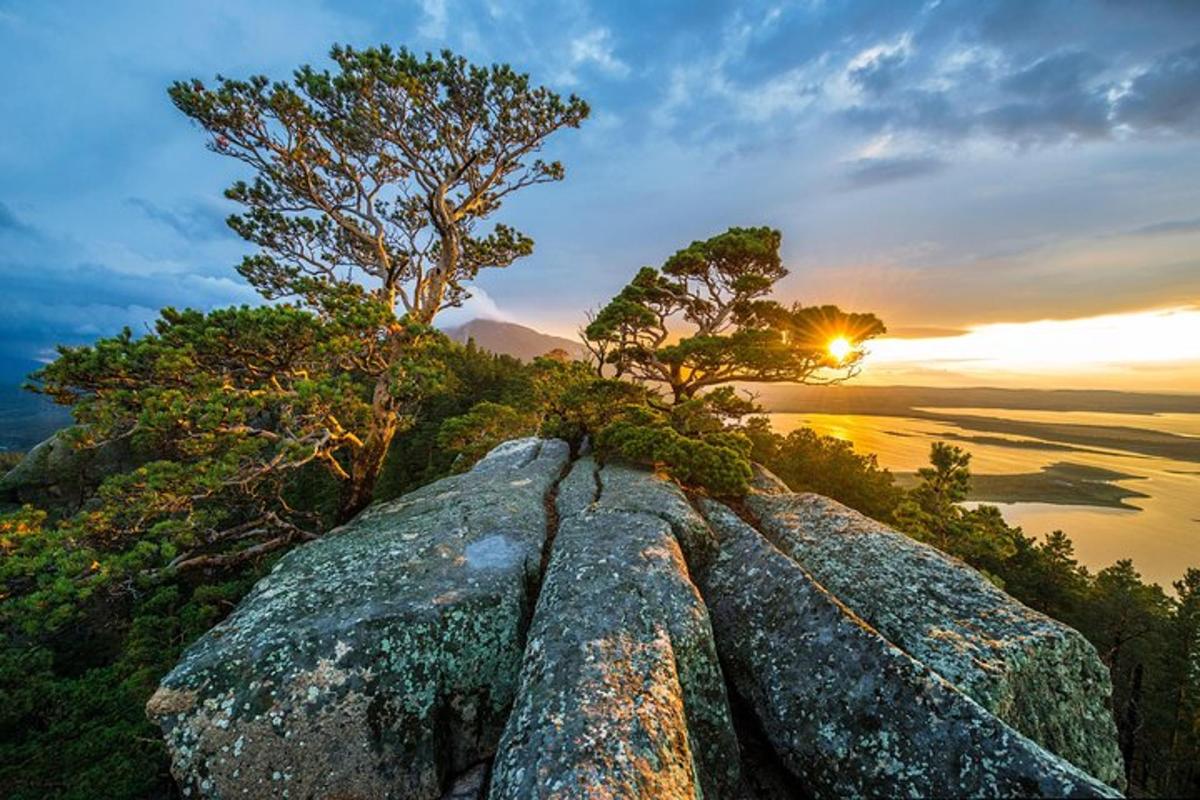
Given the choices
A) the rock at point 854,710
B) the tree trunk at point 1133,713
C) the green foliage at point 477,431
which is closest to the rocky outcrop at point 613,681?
the rock at point 854,710

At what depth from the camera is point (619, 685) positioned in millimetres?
5434

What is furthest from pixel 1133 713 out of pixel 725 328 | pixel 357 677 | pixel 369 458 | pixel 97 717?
pixel 97 717

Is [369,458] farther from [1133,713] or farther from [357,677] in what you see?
[1133,713]

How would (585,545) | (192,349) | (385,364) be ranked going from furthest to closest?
(385,364) < (192,349) < (585,545)

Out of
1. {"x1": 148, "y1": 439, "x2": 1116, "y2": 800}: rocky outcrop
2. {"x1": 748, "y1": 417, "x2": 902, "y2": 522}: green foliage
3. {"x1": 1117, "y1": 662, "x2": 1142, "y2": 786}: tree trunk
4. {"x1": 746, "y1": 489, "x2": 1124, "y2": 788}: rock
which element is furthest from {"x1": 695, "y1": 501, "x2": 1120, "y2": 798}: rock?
{"x1": 1117, "y1": 662, "x2": 1142, "y2": 786}: tree trunk

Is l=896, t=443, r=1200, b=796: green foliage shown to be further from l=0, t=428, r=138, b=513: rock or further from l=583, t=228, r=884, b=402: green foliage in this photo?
l=0, t=428, r=138, b=513: rock

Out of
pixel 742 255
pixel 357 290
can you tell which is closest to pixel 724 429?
pixel 742 255

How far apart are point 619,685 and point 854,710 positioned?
309cm

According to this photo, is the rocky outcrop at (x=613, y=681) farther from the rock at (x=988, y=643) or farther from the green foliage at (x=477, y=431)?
the green foliage at (x=477, y=431)

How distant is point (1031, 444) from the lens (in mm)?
156750

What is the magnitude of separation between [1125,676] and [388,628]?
47.7 m

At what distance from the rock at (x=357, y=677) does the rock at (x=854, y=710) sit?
4.04 meters

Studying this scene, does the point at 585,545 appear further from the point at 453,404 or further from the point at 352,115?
the point at 453,404

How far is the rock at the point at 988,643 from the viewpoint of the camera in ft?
21.2
